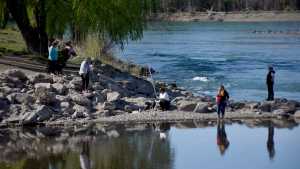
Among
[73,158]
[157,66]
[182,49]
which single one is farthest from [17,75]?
[182,49]

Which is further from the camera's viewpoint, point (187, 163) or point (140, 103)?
point (140, 103)

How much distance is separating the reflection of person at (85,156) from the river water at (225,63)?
1508 centimetres

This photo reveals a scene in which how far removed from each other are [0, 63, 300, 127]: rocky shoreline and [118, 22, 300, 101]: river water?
22.5ft

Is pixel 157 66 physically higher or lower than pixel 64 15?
lower

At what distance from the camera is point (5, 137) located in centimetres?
2580

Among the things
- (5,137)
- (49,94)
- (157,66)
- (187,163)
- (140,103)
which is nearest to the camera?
(187,163)

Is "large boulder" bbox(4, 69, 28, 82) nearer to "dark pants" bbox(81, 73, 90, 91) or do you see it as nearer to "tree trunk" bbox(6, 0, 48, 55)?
"dark pants" bbox(81, 73, 90, 91)

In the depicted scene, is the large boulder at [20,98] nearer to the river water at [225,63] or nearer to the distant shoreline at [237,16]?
the river water at [225,63]

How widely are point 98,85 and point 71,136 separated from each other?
7.38 metres

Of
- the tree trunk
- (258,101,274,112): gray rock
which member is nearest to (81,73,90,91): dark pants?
(258,101,274,112): gray rock

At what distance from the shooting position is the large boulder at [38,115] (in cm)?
2781

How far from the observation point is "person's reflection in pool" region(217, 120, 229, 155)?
2347cm

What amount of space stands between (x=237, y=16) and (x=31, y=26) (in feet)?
427

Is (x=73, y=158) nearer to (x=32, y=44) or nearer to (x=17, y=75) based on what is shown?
(x=17, y=75)
